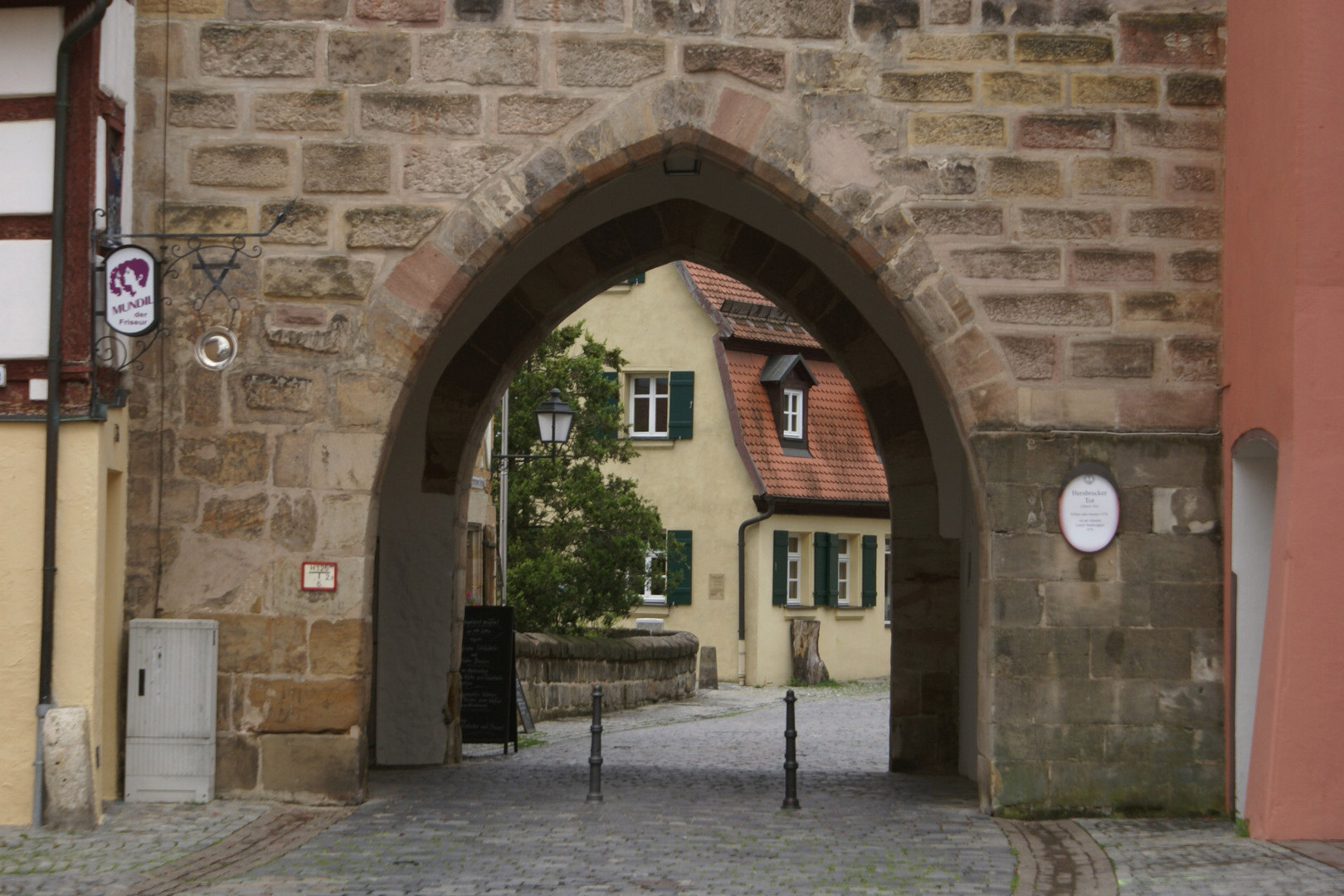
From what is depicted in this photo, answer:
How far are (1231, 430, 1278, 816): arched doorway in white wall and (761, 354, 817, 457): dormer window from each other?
→ 19806 mm

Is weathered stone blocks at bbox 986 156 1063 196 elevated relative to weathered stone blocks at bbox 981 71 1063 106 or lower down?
lower down

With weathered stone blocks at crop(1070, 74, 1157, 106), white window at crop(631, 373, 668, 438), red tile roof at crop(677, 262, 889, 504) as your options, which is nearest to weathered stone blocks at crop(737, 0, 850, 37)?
weathered stone blocks at crop(1070, 74, 1157, 106)

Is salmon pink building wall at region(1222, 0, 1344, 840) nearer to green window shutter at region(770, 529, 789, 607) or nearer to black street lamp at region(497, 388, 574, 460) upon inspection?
black street lamp at region(497, 388, 574, 460)

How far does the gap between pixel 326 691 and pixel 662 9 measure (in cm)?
387

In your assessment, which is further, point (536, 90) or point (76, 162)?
point (536, 90)

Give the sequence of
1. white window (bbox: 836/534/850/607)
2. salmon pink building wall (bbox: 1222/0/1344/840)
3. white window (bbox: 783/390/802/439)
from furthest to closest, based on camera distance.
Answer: white window (bbox: 836/534/850/607), white window (bbox: 783/390/802/439), salmon pink building wall (bbox: 1222/0/1344/840)

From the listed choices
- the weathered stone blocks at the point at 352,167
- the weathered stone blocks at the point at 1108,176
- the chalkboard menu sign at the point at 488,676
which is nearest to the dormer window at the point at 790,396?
the chalkboard menu sign at the point at 488,676

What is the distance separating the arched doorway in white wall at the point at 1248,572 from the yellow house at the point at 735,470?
61.8 feet

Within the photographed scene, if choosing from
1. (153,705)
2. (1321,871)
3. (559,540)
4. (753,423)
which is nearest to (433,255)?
(153,705)

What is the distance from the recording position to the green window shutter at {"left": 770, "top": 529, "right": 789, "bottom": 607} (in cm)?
2883

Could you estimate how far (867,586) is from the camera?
31031mm

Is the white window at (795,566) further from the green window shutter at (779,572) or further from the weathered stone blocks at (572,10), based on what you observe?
the weathered stone blocks at (572,10)

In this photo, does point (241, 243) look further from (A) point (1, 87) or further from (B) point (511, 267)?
(B) point (511, 267)

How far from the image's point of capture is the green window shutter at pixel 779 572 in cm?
2883
